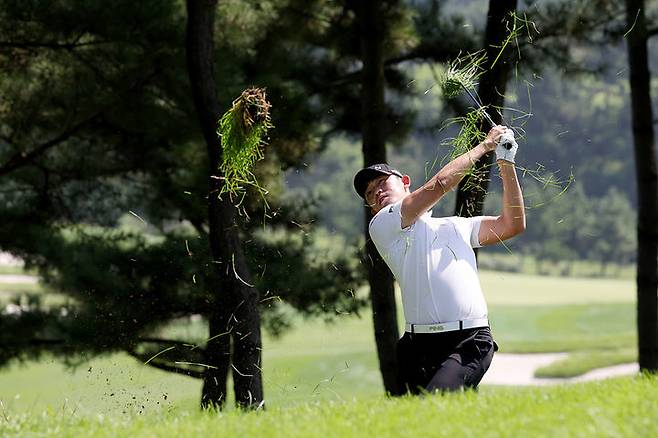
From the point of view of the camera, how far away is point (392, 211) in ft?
19.3

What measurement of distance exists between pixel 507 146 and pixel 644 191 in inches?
365

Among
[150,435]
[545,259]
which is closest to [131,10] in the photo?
[150,435]

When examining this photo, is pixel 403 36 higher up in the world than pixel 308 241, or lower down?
higher up

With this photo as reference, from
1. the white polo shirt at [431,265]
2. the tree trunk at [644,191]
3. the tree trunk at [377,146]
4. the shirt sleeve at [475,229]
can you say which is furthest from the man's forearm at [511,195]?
the tree trunk at [644,191]

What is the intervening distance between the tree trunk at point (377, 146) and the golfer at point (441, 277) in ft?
21.1

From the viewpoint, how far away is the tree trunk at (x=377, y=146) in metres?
12.6

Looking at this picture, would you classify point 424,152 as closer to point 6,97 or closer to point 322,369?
point 322,369

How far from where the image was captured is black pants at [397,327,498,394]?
5605 millimetres

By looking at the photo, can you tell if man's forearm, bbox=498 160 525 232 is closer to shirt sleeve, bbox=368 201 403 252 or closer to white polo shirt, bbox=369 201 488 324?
white polo shirt, bbox=369 201 488 324

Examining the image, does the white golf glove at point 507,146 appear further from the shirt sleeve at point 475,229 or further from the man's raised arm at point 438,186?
the shirt sleeve at point 475,229

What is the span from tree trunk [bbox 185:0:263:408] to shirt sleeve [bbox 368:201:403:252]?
359cm

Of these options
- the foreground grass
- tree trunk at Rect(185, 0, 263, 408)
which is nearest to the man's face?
the foreground grass

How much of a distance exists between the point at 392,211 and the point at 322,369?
32.6m

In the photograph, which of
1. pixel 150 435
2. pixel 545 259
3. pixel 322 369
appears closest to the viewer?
pixel 150 435
